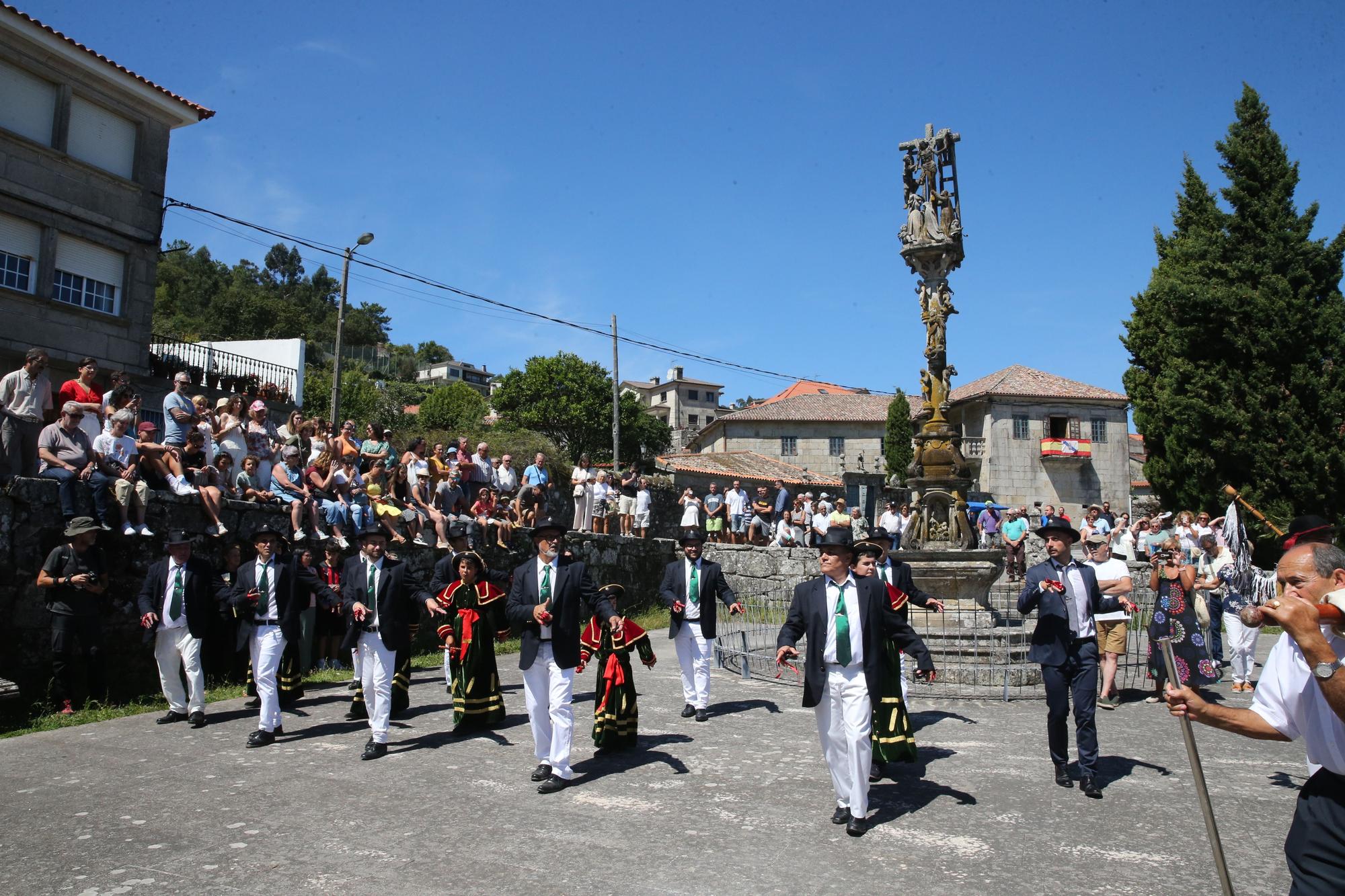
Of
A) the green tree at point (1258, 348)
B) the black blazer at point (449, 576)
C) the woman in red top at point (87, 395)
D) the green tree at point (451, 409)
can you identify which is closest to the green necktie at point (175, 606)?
the black blazer at point (449, 576)

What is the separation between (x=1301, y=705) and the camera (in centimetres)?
319

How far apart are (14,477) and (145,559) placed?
5.02 feet

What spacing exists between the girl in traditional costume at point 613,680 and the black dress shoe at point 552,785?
0.88 metres

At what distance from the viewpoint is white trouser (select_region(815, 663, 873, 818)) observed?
18.6 ft

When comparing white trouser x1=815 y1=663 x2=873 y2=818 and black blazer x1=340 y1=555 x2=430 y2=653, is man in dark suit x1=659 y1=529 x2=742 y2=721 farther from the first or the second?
white trouser x1=815 y1=663 x2=873 y2=818

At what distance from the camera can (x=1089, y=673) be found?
6738mm

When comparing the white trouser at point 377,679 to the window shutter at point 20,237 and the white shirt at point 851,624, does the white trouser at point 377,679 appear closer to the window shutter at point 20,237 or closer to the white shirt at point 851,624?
the white shirt at point 851,624

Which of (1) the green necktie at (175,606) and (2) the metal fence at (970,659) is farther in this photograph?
(2) the metal fence at (970,659)

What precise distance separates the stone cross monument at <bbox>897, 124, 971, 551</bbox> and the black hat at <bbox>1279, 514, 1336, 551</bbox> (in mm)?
8644

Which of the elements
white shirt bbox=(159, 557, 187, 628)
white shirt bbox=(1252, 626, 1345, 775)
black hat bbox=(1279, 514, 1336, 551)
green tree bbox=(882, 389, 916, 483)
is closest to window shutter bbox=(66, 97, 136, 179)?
white shirt bbox=(159, 557, 187, 628)

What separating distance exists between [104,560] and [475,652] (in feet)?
12.6

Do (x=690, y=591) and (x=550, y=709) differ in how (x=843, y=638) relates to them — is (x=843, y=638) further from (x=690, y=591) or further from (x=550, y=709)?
(x=690, y=591)

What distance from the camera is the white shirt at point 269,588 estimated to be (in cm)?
827

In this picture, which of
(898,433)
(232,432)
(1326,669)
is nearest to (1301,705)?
(1326,669)
